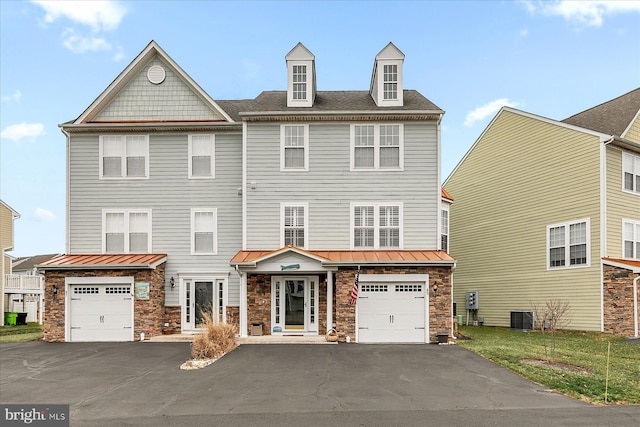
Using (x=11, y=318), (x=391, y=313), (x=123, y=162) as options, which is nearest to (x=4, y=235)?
(x=11, y=318)

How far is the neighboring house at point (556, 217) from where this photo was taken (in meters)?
20.4

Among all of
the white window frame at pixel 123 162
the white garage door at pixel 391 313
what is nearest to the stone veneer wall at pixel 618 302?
the white garage door at pixel 391 313

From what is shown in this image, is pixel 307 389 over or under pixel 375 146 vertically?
under

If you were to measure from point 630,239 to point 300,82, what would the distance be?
15008 mm

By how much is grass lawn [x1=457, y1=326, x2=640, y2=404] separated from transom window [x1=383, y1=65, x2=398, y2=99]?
966cm

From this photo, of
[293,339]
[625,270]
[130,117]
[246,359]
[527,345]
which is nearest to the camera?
[246,359]

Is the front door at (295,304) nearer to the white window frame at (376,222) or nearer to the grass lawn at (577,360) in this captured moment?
the white window frame at (376,222)

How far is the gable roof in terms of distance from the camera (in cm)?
2070

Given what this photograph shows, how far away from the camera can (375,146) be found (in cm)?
1997

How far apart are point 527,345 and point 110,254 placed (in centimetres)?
1563

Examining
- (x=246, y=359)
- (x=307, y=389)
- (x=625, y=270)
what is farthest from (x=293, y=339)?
(x=625, y=270)

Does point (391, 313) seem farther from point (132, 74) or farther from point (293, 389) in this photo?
point (132, 74)

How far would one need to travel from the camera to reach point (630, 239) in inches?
846

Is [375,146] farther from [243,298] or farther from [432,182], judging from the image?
[243,298]
